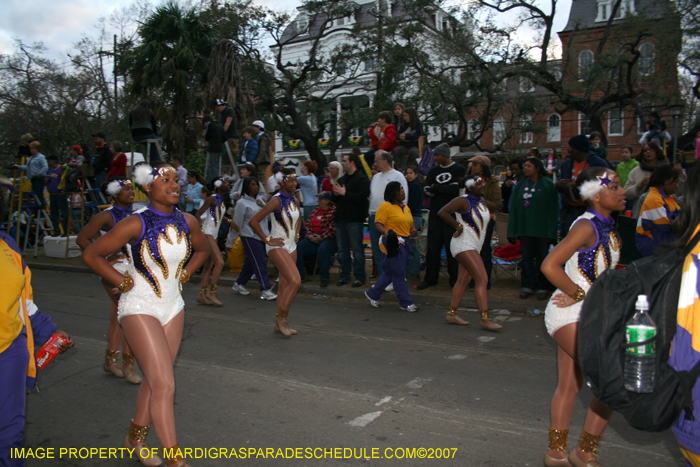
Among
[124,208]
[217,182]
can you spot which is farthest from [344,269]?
[124,208]

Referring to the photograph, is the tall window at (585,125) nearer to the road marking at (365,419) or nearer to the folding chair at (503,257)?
the folding chair at (503,257)

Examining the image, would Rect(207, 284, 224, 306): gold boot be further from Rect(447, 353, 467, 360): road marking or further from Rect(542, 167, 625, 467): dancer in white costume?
Rect(542, 167, 625, 467): dancer in white costume

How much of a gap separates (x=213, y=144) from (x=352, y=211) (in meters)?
5.42

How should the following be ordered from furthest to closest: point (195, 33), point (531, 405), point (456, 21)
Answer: point (456, 21), point (195, 33), point (531, 405)

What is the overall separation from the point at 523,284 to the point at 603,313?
6738mm

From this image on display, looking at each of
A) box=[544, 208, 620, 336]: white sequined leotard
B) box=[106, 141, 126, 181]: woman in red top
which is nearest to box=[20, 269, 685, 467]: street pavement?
box=[544, 208, 620, 336]: white sequined leotard

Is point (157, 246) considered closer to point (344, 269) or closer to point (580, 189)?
point (580, 189)

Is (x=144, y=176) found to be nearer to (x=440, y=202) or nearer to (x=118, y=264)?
(x=118, y=264)

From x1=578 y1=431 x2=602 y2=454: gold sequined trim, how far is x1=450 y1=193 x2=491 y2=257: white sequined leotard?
376 cm

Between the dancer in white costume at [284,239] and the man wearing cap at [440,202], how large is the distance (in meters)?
3.19

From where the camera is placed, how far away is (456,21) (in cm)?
2234

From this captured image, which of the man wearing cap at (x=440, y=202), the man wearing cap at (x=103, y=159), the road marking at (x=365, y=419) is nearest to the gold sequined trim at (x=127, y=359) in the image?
the road marking at (x=365, y=419)

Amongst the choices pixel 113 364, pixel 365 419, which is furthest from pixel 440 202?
pixel 113 364

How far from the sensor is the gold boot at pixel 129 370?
215 inches
